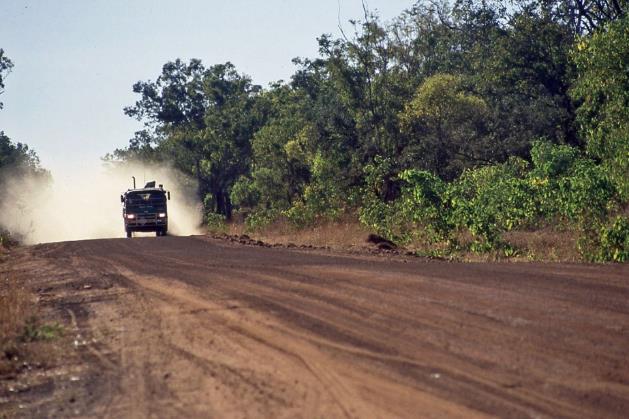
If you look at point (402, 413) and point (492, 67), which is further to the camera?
point (492, 67)

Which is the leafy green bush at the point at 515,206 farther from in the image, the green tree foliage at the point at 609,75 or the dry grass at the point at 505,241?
the green tree foliage at the point at 609,75

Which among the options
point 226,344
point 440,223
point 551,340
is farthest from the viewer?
point 440,223

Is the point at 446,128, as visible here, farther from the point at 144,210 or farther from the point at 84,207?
the point at 84,207

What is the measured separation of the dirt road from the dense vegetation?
24.3 feet

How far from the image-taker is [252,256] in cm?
2275

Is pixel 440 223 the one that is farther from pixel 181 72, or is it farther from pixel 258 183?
pixel 181 72

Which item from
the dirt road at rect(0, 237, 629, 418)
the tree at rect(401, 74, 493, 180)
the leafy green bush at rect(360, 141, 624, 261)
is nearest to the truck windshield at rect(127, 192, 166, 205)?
the tree at rect(401, 74, 493, 180)

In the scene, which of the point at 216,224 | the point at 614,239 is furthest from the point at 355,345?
the point at 216,224

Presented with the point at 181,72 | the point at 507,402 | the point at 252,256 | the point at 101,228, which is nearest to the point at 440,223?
the point at 252,256

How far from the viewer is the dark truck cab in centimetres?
4778

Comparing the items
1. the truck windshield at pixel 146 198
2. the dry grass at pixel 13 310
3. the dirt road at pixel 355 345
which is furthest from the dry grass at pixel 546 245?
the truck windshield at pixel 146 198

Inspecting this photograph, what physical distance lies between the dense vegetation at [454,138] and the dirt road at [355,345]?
740cm

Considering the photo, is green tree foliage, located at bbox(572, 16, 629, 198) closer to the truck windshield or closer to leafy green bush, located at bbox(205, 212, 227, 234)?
the truck windshield

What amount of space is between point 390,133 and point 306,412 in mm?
37709
